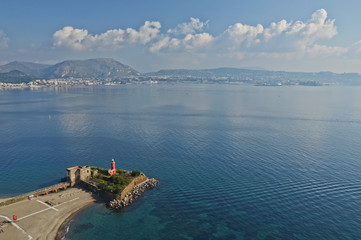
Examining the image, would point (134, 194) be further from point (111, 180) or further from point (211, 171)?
point (211, 171)

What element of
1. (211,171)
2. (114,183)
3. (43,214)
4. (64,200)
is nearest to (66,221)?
(43,214)

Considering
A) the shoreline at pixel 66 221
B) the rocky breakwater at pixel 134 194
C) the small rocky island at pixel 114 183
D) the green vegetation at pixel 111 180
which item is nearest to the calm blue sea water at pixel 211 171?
the shoreline at pixel 66 221

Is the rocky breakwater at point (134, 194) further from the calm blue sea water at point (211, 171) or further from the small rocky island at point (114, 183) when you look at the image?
the calm blue sea water at point (211, 171)

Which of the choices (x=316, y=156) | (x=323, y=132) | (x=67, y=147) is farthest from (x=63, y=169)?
(x=323, y=132)

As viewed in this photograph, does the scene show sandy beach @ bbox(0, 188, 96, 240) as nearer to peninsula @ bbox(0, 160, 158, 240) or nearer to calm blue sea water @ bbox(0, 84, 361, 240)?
peninsula @ bbox(0, 160, 158, 240)

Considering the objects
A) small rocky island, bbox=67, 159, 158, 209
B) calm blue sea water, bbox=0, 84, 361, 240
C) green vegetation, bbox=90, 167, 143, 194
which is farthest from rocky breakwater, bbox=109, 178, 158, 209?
green vegetation, bbox=90, 167, 143, 194

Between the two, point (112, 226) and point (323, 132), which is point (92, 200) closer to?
point (112, 226)

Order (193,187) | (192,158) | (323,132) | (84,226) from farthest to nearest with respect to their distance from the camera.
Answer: (323,132) → (192,158) → (193,187) → (84,226)
